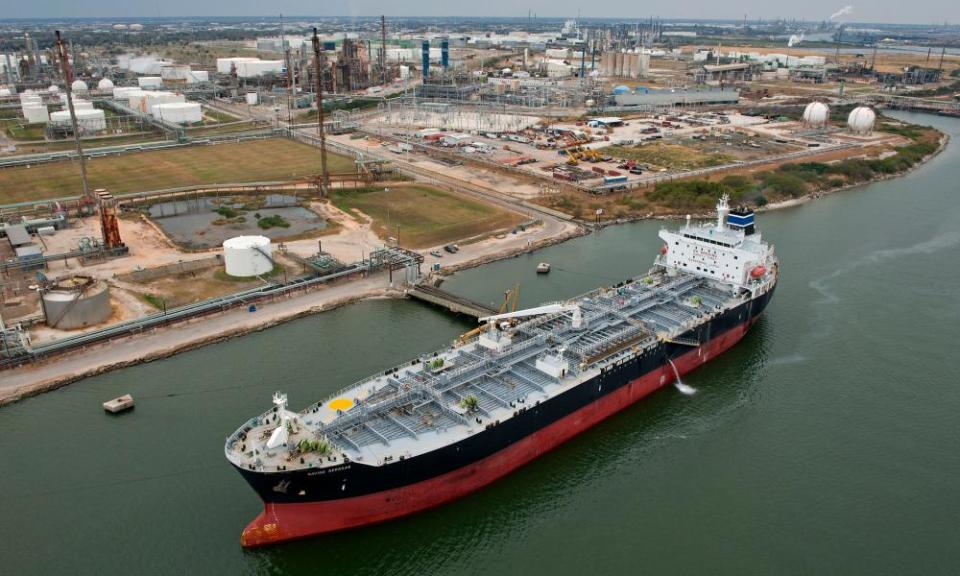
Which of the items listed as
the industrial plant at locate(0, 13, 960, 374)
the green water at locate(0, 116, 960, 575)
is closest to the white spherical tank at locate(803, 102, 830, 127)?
the industrial plant at locate(0, 13, 960, 374)

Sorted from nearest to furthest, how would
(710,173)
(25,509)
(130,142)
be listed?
1. (25,509)
2. (710,173)
3. (130,142)

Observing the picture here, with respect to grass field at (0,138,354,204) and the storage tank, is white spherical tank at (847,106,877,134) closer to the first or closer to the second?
grass field at (0,138,354,204)

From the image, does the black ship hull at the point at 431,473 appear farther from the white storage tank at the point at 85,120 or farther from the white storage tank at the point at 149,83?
the white storage tank at the point at 149,83

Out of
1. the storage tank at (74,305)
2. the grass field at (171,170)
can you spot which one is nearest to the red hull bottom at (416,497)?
the storage tank at (74,305)

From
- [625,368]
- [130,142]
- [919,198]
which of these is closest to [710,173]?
[919,198]

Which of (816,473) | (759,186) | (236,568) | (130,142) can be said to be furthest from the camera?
(130,142)

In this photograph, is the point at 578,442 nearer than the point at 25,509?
No

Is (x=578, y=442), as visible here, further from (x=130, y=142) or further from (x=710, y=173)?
(x=130, y=142)
